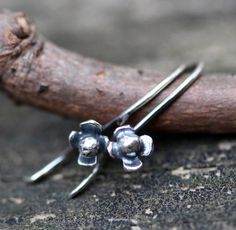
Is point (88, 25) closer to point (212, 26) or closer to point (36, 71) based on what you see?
point (212, 26)

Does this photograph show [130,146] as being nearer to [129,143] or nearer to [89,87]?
[129,143]

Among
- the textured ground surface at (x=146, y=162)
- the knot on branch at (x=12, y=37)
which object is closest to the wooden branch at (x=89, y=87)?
the knot on branch at (x=12, y=37)

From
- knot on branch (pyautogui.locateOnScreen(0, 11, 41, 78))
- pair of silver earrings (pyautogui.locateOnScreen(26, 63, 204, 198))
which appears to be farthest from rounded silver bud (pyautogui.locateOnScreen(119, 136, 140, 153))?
knot on branch (pyautogui.locateOnScreen(0, 11, 41, 78))

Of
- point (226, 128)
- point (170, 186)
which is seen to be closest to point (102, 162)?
point (170, 186)

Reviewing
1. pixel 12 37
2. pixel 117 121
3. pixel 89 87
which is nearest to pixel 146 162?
pixel 117 121

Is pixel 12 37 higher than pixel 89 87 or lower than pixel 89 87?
higher

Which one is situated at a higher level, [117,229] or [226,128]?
[226,128]
